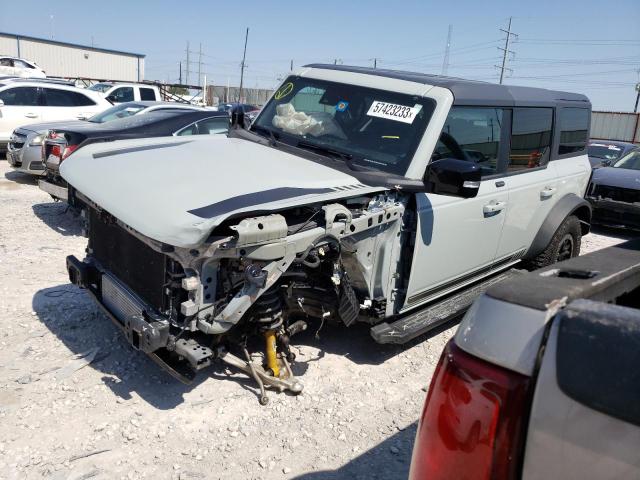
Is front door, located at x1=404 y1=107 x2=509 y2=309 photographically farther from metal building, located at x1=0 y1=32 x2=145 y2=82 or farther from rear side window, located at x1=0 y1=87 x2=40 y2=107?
metal building, located at x1=0 y1=32 x2=145 y2=82

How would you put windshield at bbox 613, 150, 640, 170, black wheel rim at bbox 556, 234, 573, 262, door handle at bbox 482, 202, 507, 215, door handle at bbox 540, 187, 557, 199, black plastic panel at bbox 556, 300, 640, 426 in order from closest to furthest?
black plastic panel at bbox 556, 300, 640, 426
door handle at bbox 482, 202, 507, 215
door handle at bbox 540, 187, 557, 199
black wheel rim at bbox 556, 234, 573, 262
windshield at bbox 613, 150, 640, 170

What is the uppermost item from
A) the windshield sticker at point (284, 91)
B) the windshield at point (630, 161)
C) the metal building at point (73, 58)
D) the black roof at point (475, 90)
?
the metal building at point (73, 58)

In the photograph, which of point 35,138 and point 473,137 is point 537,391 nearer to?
point 473,137

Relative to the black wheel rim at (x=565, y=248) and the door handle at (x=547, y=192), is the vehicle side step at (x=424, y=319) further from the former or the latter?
the black wheel rim at (x=565, y=248)

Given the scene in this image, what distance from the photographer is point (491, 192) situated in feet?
14.2

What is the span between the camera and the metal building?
39.7 m

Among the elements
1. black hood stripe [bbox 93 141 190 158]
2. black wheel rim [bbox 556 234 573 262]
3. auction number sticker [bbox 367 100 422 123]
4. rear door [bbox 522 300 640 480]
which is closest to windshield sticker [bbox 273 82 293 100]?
auction number sticker [bbox 367 100 422 123]

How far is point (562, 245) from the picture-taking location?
566 cm

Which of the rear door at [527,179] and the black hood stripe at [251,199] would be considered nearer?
the black hood stripe at [251,199]

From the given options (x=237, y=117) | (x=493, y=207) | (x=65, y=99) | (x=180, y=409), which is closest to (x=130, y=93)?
(x=65, y=99)

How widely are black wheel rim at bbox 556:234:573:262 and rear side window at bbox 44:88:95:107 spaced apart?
34.2 ft

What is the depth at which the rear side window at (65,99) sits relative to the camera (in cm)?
1195

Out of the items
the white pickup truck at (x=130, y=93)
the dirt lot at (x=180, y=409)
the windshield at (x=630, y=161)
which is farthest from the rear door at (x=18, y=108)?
the windshield at (x=630, y=161)

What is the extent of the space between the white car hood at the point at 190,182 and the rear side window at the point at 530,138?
5.80ft
